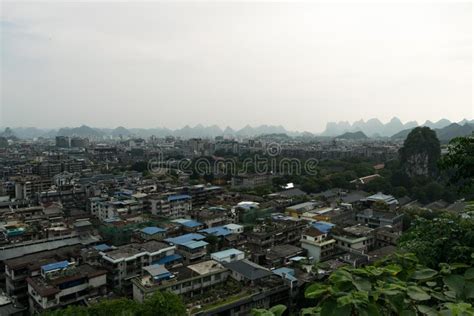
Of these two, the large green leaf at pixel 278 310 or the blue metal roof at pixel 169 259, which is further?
the blue metal roof at pixel 169 259

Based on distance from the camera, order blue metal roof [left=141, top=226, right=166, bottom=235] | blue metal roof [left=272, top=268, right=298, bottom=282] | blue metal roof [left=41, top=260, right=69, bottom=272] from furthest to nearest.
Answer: blue metal roof [left=141, top=226, right=166, bottom=235], blue metal roof [left=272, top=268, right=298, bottom=282], blue metal roof [left=41, top=260, right=69, bottom=272]

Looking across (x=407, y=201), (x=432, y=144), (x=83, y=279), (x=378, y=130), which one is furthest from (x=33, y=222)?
(x=378, y=130)

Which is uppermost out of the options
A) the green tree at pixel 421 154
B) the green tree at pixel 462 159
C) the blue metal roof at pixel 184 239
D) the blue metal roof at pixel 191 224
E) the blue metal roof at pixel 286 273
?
the green tree at pixel 462 159

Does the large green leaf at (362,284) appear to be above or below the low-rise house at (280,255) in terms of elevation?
above

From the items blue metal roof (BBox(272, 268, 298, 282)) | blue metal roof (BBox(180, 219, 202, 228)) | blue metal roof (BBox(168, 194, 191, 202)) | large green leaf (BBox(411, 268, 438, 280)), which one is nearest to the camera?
large green leaf (BBox(411, 268, 438, 280))

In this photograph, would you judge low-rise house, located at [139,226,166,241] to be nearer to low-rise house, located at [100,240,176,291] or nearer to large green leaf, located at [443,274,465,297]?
low-rise house, located at [100,240,176,291]

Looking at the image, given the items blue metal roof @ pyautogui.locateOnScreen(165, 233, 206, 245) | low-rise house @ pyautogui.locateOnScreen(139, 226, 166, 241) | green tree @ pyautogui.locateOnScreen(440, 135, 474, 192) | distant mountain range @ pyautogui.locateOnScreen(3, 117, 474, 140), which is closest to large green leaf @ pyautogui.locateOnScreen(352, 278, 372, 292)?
green tree @ pyautogui.locateOnScreen(440, 135, 474, 192)

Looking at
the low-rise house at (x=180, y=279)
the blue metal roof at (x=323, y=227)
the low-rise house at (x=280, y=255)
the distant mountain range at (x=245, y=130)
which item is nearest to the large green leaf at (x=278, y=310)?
the low-rise house at (x=180, y=279)

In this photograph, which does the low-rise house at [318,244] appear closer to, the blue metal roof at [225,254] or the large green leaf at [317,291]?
the blue metal roof at [225,254]

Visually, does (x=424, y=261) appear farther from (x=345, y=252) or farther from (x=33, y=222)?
(x=33, y=222)

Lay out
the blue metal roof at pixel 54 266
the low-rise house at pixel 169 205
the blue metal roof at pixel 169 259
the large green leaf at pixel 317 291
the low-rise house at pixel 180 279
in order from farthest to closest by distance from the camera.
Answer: the low-rise house at pixel 169 205
the blue metal roof at pixel 169 259
the blue metal roof at pixel 54 266
the low-rise house at pixel 180 279
the large green leaf at pixel 317 291
